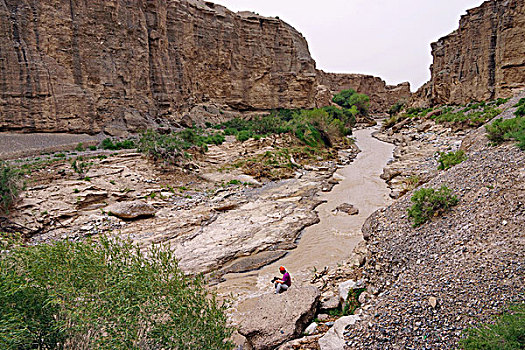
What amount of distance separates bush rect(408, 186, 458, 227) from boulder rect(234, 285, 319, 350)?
3.76m

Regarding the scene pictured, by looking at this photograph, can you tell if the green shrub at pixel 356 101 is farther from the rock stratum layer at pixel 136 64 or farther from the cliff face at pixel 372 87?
the rock stratum layer at pixel 136 64

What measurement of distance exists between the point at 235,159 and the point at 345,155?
14402 millimetres

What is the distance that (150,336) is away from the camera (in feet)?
14.1

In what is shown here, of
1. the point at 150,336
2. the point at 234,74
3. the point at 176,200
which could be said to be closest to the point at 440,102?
the point at 234,74

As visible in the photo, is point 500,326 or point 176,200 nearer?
point 500,326

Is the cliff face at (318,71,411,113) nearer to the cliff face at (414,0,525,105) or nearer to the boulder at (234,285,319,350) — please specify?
the cliff face at (414,0,525,105)

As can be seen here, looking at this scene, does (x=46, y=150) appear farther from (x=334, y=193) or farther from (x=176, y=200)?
(x=334, y=193)

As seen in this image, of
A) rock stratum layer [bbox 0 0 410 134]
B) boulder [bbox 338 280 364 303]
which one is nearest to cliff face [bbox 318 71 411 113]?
rock stratum layer [bbox 0 0 410 134]

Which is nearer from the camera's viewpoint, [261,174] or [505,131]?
[505,131]

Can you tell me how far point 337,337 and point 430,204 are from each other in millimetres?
5067

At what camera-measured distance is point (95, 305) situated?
439 centimetres

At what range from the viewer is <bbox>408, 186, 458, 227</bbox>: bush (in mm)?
7910

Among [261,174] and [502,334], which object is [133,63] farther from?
[502,334]

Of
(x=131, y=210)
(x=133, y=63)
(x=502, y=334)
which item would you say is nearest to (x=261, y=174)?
(x=131, y=210)
